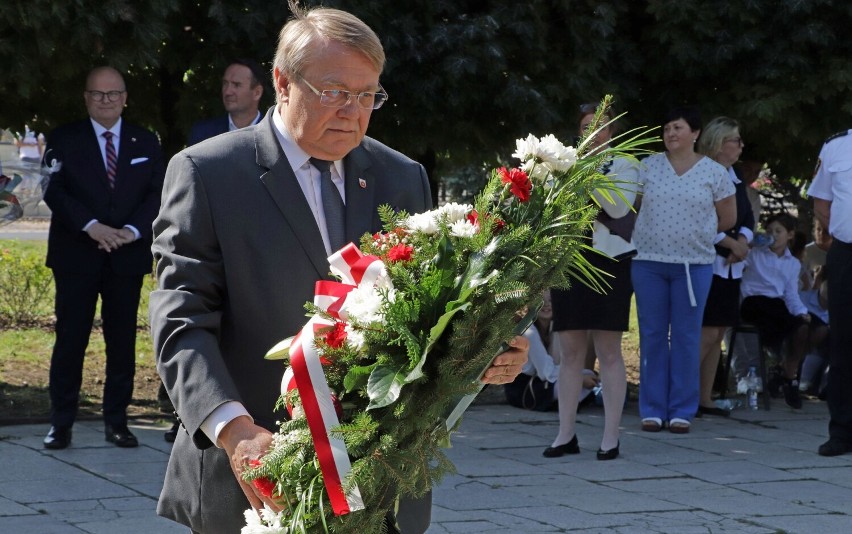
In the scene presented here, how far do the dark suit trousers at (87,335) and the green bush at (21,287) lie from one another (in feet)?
19.4

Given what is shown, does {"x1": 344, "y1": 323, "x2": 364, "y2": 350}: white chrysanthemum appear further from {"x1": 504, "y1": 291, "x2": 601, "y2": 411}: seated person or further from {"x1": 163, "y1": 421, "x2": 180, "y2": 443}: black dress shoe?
{"x1": 504, "y1": 291, "x2": 601, "y2": 411}: seated person

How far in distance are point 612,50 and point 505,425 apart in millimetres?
3075

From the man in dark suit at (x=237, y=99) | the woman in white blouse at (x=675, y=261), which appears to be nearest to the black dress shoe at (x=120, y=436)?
the man in dark suit at (x=237, y=99)

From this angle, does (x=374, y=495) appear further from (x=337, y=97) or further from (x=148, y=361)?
(x=148, y=361)

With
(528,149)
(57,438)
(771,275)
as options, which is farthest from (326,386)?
(771,275)

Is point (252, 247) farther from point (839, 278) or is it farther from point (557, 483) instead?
point (839, 278)

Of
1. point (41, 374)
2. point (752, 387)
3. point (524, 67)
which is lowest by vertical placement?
point (41, 374)

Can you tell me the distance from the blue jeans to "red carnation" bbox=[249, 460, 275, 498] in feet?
21.5

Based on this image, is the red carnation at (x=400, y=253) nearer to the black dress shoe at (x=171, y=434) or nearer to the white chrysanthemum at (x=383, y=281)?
the white chrysanthemum at (x=383, y=281)

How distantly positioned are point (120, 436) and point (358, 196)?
5.09 metres

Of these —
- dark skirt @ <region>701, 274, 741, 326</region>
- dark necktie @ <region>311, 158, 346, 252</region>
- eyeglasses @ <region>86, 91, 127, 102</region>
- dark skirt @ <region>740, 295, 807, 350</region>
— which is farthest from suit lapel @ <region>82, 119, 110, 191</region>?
dark skirt @ <region>740, 295, 807, 350</region>

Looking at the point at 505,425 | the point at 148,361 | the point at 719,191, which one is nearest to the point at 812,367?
the point at 719,191

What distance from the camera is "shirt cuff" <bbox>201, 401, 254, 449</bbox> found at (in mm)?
2844

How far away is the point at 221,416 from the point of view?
2848 mm
